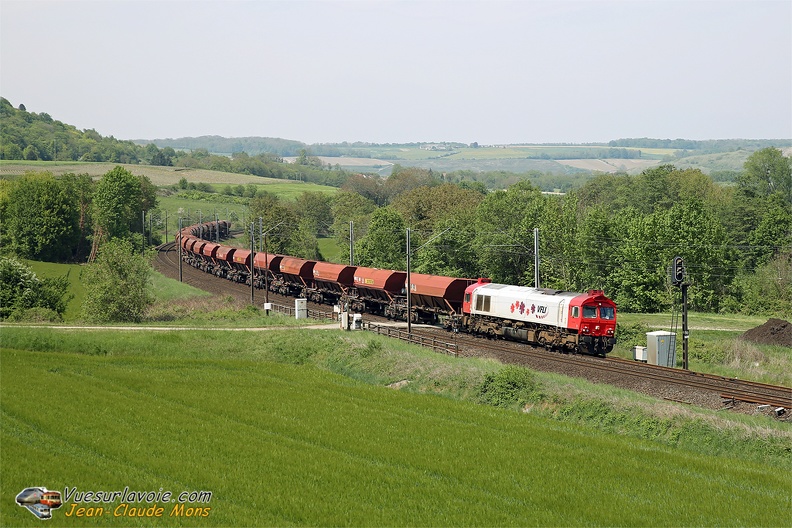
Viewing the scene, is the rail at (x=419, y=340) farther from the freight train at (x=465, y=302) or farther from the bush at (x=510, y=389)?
the bush at (x=510, y=389)

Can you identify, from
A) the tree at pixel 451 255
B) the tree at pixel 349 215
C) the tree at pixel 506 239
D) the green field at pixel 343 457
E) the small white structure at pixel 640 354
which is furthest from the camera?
the tree at pixel 349 215

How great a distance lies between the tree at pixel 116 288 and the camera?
220ft

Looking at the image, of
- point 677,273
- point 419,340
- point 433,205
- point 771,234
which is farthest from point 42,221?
point 677,273

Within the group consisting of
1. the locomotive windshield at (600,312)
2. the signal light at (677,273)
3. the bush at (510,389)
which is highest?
the signal light at (677,273)

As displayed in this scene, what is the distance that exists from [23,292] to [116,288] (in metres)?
8.38

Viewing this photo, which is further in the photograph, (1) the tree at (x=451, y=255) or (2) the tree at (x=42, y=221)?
(2) the tree at (x=42, y=221)

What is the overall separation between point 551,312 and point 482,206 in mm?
56398

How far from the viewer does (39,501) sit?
20375 millimetres

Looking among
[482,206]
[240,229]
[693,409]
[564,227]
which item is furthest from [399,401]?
[240,229]

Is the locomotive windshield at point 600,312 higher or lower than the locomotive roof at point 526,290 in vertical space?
lower

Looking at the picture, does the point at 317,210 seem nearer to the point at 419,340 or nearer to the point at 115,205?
the point at 115,205

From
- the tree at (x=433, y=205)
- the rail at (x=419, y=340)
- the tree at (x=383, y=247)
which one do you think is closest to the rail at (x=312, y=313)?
the rail at (x=419, y=340)

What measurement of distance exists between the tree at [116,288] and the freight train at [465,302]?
17.1m

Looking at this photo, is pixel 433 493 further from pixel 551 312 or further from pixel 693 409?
pixel 551 312
